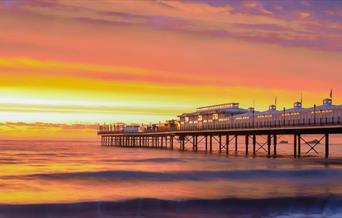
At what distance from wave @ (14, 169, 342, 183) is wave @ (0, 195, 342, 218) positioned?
11807 mm

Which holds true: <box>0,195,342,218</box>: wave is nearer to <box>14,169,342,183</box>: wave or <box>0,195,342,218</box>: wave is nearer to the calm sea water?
the calm sea water

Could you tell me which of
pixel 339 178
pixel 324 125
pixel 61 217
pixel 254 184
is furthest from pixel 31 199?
pixel 324 125

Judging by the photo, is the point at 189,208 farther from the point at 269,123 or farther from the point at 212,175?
the point at 269,123

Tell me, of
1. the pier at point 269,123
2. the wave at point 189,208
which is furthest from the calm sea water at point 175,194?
the pier at point 269,123

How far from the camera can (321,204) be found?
2658 cm

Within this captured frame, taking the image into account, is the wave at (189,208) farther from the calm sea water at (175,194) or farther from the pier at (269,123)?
the pier at (269,123)

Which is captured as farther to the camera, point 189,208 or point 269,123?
point 269,123

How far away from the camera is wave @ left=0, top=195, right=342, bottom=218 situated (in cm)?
2350

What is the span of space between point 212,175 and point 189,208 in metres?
18.0

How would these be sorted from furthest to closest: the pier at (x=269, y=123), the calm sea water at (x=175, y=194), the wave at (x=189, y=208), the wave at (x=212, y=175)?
1. the pier at (x=269, y=123)
2. the wave at (x=212, y=175)
3. the calm sea water at (x=175, y=194)
4. the wave at (x=189, y=208)

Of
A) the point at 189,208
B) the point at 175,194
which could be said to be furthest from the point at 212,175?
the point at 189,208

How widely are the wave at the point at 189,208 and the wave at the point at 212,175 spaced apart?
465 inches

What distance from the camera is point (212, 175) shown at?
141ft

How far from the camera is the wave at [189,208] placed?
23500mm
